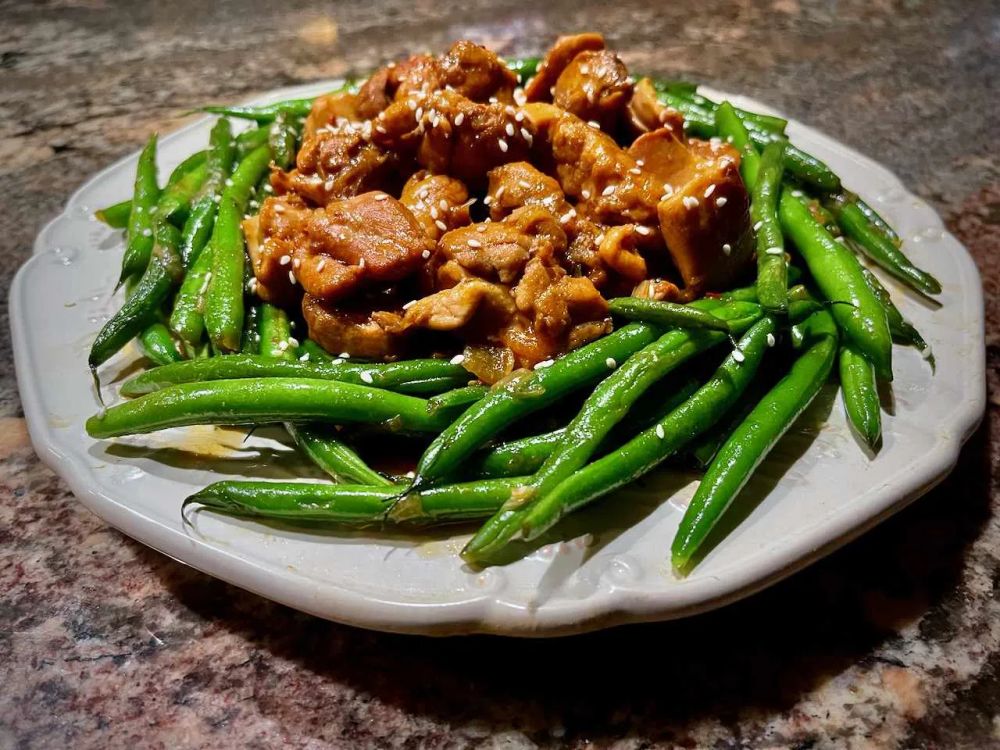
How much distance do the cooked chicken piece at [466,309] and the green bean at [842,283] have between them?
1187 mm

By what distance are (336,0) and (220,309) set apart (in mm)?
5652

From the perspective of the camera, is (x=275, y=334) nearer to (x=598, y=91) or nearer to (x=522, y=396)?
(x=522, y=396)

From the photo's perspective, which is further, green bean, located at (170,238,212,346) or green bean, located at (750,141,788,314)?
green bean, located at (170,238,212,346)

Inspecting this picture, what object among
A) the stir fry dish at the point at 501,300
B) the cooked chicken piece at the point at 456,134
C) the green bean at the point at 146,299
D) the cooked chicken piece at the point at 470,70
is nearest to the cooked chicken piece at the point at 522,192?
the stir fry dish at the point at 501,300

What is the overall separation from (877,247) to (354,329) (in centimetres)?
218

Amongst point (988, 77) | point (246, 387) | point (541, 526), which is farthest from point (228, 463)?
point (988, 77)

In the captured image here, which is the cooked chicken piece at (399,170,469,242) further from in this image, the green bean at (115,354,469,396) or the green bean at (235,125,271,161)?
the green bean at (235,125,271,161)

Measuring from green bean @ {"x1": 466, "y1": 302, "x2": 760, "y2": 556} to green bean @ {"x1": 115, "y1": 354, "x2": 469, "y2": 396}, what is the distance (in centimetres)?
51

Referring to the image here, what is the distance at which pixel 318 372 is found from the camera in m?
2.60

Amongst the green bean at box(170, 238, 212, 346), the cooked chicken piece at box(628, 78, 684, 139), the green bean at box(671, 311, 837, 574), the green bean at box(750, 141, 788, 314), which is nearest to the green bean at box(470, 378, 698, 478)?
the green bean at box(671, 311, 837, 574)

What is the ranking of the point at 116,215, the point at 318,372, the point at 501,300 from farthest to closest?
the point at 116,215 → the point at 501,300 → the point at 318,372

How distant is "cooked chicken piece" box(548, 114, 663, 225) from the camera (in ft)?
9.81

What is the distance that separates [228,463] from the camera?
2486 millimetres

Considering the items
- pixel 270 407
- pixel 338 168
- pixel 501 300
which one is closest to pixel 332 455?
pixel 270 407
